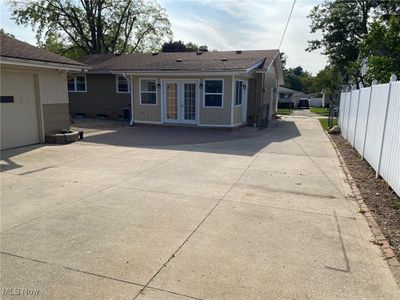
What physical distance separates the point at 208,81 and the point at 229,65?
4.30 ft

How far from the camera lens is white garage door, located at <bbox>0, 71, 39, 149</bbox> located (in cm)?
996

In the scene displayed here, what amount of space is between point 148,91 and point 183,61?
2462mm

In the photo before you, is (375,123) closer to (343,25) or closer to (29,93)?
(29,93)

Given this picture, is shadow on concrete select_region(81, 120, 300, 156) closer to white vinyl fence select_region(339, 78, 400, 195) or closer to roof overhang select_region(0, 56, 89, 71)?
roof overhang select_region(0, 56, 89, 71)

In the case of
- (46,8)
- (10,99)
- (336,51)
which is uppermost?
(46,8)

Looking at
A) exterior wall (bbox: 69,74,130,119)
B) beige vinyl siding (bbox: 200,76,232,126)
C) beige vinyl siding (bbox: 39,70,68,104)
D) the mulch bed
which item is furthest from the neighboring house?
the mulch bed

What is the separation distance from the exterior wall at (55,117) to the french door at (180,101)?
Answer: 17.0 feet

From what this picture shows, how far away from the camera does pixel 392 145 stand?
18.5 ft

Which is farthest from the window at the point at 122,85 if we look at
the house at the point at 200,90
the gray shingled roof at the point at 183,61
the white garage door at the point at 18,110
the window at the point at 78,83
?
the white garage door at the point at 18,110

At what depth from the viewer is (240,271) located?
3299 millimetres

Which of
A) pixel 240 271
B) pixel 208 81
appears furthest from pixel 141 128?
pixel 240 271

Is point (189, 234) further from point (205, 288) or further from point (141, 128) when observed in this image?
point (141, 128)

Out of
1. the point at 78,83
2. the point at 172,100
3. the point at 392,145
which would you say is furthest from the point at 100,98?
the point at 392,145

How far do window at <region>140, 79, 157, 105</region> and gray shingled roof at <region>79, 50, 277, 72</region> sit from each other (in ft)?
2.61
